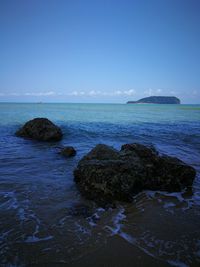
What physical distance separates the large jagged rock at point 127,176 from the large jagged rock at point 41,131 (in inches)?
333

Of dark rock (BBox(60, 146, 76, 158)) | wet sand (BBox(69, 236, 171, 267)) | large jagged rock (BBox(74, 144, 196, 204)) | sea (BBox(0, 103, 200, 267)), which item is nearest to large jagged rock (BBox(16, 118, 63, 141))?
dark rock (BBox(60, 146, 76, 158))

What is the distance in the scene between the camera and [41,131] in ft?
52.6

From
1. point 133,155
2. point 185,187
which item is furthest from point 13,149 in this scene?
point 185,187

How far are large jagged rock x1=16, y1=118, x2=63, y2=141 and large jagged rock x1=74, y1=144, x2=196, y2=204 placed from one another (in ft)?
27.8

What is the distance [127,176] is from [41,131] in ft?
37.7

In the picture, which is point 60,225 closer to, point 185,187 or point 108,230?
point 108,230

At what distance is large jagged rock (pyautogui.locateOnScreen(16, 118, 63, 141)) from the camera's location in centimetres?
1552

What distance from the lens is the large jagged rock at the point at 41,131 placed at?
50.9 feet

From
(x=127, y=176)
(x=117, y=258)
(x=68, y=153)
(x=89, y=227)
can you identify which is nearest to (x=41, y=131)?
(x=68, y=153)

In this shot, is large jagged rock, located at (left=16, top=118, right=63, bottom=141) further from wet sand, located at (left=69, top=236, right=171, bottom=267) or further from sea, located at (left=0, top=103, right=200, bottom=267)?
wet sand, located at (left=69, top=236, right=171, bottom=267)

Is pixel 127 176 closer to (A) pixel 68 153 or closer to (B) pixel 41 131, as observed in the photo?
(A) pixel 68 153

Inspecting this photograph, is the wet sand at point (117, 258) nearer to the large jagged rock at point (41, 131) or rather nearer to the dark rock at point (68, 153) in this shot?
the dark rock at point (68, 153)

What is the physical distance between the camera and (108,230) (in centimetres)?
449

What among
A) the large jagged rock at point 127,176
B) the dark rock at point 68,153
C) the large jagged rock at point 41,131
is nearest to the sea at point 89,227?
the large jagged rock at point 127,176
